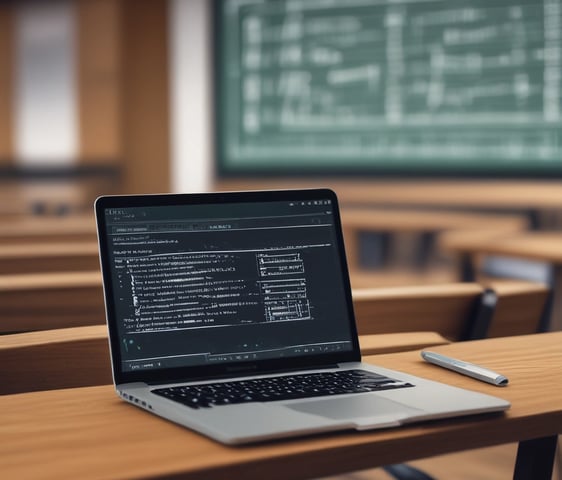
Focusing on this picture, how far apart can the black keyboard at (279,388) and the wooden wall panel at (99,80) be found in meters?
6.02

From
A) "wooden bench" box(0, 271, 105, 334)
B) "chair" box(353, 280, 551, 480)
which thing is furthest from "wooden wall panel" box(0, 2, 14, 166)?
"chair" box(353, 280, 551, 480)

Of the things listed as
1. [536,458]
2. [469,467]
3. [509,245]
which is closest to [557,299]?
[509,245]

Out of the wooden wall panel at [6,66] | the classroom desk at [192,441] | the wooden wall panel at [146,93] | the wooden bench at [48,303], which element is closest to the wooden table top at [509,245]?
the wooden bench at [48,303]

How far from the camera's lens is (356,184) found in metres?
6.21

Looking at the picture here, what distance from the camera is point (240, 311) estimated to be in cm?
140

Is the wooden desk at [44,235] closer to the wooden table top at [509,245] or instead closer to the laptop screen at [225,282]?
the wooden table top at [509,245]

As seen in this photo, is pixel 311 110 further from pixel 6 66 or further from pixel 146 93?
pixel 6 66

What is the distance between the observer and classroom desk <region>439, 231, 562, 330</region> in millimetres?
3773

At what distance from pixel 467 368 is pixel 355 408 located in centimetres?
27

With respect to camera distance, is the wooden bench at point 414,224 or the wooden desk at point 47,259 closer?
the wooden desk at point 47,259

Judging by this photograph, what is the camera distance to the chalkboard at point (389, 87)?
5.60 meters

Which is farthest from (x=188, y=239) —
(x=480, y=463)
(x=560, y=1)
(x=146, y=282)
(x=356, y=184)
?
(x=356, y=184)

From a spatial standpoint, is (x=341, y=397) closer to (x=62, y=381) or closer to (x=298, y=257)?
(x=298, y=257)

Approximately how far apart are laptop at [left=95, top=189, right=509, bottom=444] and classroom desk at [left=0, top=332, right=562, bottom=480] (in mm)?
32
